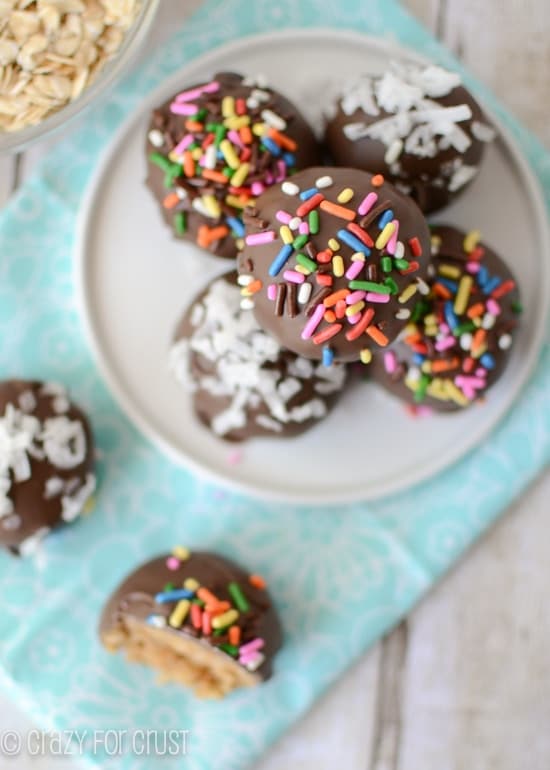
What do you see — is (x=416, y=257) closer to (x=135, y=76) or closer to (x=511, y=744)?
(x=135, y=76)

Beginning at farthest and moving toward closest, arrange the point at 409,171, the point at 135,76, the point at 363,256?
the point at 135,76 → the point at 409,171 → the point at 363,256

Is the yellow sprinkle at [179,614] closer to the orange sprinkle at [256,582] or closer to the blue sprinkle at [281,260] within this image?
the orange sprinkle at [256,582]

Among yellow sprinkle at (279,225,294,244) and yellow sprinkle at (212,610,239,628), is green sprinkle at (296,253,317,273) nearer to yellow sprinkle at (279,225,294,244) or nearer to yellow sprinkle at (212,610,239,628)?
yellow sprinkle at (279,225,294,244)

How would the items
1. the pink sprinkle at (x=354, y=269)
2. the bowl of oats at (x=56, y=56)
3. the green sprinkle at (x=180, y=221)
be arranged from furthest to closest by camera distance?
the green sprinkle at (x=180, y=221)
the bowl of oats at (x=56, y=56)
the pink sprinkle at (x=354, y=269)

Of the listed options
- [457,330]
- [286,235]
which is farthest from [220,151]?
[457,330]

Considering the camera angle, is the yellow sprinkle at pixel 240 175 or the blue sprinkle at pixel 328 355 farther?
the yellow sprinkle at pixel 240 175

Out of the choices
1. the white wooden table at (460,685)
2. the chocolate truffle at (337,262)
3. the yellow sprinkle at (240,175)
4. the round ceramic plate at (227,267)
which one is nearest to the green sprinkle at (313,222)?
the chocolate truffle at (337,262)

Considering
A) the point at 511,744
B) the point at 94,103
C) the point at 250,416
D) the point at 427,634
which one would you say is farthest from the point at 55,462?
the point at 511,744
